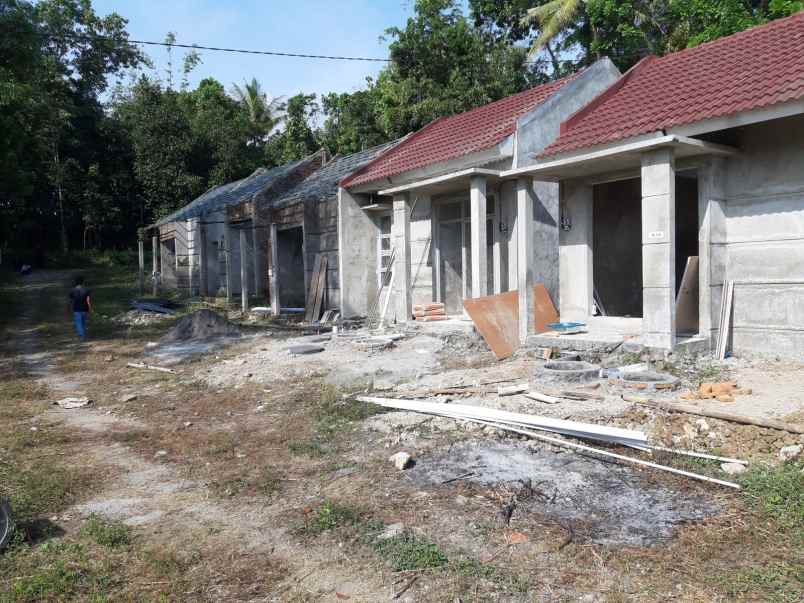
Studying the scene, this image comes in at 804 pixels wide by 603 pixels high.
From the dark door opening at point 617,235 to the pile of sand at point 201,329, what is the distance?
817 cm

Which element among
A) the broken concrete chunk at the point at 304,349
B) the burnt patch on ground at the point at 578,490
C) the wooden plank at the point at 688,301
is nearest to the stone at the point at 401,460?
the burnt patch on ground at the point at 578,490

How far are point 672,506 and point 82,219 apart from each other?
37471 mm

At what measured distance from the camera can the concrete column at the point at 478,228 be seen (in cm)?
1063

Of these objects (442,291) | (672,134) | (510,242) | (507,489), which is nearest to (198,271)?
(442,291)

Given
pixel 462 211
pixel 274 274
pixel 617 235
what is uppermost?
pixel 462 211

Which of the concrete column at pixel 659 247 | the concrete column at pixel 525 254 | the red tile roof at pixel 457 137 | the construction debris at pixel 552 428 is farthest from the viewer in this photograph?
the red tile roof at pixel 457 137

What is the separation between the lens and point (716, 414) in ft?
18.7

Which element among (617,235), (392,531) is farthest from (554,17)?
(392,531)

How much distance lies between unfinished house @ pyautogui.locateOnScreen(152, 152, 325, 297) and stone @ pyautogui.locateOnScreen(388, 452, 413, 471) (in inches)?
570

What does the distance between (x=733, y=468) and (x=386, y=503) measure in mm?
2718

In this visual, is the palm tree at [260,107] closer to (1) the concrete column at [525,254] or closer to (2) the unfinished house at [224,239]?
(2) the unfinished house at [224,239]

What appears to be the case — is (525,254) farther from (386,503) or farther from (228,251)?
(228,251)

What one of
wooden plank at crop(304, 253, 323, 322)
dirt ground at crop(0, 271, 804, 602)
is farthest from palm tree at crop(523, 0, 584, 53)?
dirt ground at crop(0, 271, 804, 602)

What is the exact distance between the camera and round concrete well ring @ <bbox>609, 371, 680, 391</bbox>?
275 inches
